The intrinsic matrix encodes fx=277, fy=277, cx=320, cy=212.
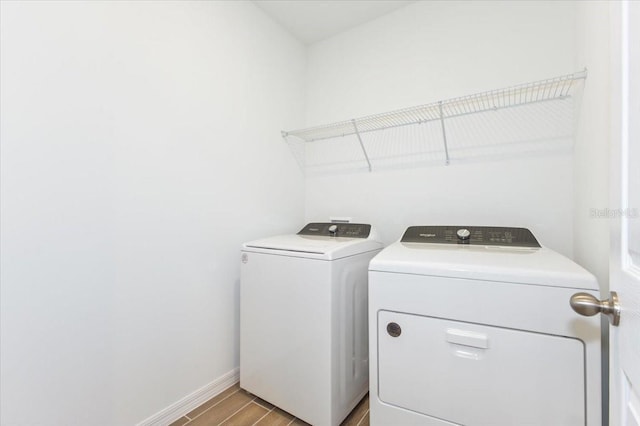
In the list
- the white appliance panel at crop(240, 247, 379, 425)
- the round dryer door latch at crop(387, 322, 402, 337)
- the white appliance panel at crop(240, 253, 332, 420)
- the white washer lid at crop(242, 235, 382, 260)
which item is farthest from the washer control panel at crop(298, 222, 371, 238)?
the round dryer door latch at crop(387, 322, 402, 337)

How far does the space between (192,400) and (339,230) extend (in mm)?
1350

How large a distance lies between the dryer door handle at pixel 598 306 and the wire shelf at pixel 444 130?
1.22 metres

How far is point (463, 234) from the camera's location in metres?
1.58

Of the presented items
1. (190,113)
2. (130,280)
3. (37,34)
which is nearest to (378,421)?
(130,280)

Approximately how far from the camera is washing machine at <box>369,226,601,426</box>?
0.91 m

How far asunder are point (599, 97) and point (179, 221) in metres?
2.02

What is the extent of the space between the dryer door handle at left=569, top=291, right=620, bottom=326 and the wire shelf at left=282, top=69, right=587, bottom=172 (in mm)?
1222

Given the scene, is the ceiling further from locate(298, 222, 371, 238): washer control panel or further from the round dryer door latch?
the round dryer door latch

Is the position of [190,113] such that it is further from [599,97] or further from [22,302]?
[599,97]

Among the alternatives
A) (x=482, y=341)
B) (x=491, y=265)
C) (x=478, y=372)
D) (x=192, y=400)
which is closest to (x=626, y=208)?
(x=491, y=265)

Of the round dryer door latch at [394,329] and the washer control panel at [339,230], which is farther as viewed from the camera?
the washer control panel at [339,230]

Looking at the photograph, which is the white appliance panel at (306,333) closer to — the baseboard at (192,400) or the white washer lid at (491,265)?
the baseboard at (192,400)

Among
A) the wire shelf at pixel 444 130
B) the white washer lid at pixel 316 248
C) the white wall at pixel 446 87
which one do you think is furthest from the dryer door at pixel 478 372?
the wire shelf at pixel 444 130

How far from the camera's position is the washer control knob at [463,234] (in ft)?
5.16
